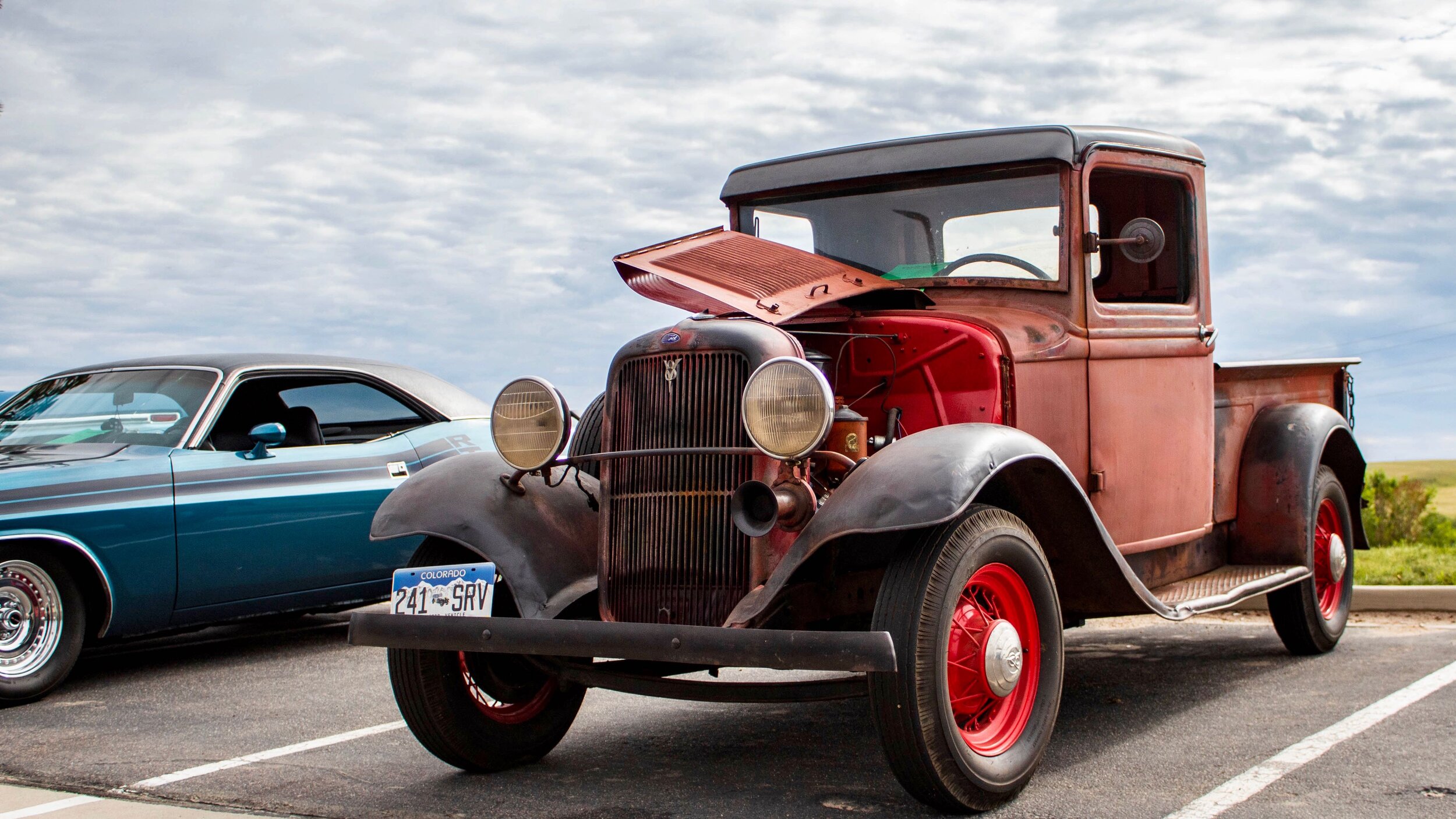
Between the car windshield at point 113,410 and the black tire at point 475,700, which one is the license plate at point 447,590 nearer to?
the black tire at point 475,700

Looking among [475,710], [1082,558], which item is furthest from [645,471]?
[1082,558]

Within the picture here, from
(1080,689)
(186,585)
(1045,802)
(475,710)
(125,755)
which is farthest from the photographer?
(186,585)

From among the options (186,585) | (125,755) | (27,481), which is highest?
(27,481)

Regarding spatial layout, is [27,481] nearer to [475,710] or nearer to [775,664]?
[475,710]

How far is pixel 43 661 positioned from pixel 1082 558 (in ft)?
15.2

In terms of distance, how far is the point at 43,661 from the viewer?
584cm

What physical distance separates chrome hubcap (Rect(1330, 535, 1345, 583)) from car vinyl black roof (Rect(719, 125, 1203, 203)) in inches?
81.6

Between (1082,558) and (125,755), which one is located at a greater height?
(1082,558)

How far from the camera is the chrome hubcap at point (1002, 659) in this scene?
3637 mm

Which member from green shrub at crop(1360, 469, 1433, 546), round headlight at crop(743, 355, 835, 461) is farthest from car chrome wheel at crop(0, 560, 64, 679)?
green shrub at crop(1360, 469, 1433, 546)

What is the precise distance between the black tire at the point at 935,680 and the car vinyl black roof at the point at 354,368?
3823 mm

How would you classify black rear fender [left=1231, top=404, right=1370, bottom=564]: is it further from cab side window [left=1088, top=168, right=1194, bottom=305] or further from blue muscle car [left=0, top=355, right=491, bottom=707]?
blue muscle car [left=0, top=355, right=491, bottom=707]

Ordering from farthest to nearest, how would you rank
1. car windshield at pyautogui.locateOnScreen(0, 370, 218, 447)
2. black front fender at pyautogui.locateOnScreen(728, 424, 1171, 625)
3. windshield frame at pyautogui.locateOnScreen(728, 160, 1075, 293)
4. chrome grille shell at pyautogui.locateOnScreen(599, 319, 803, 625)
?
car windshield at pyautogui.locateOnScreen(0, 370, 218, 447) < windshield frame at pyautogui.locateOnScreen(728, 160, 1075, 293) < chrome grille shell at pyautogui.locateOnScreen(599, 319, 803, 625) < black front fender at pyautogui.locateOnScreen(728, 424, 1171, 625)

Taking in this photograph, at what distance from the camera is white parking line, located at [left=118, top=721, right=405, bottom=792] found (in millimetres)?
4215
